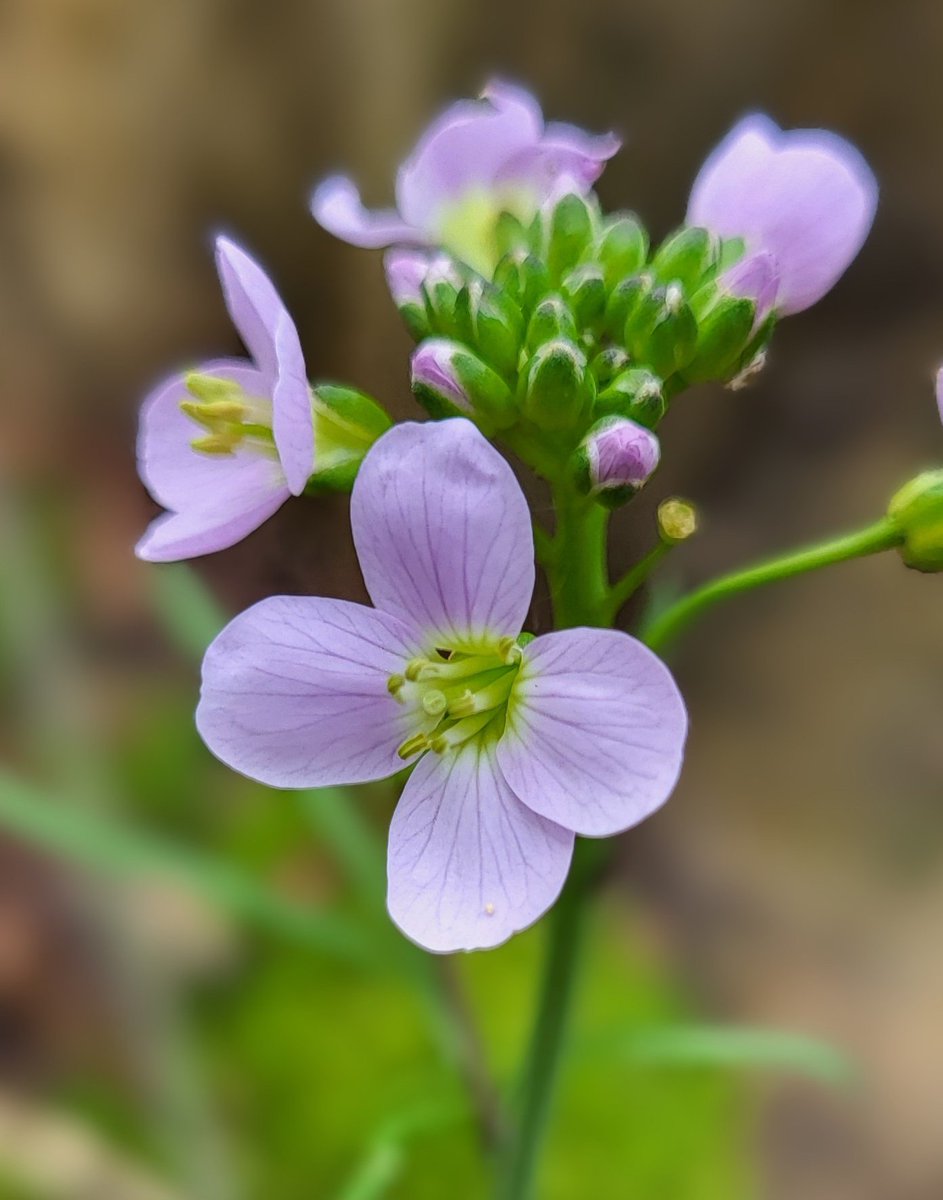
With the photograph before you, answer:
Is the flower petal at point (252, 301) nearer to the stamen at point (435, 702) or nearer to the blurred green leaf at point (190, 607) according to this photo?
the stamen at point (435, 702)

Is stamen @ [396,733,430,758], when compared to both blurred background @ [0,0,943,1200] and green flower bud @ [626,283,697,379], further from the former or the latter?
blurred background @ [0,0,943,1200]

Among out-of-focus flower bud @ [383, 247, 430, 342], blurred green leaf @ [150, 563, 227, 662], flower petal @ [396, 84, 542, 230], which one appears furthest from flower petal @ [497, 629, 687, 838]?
blurred green leaf @ [150, 563, 227, 662]

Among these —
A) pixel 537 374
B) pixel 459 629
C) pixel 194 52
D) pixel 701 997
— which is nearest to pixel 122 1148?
pixel 701 997

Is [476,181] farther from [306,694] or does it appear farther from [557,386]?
[306,694]

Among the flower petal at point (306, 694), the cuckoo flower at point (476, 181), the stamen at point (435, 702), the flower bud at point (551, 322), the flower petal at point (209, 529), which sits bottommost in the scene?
the stamen at point (435, 702)

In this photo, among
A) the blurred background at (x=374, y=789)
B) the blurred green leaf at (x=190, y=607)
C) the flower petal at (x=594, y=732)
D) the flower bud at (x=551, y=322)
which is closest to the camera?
the flower petal at (x=594, y=732)

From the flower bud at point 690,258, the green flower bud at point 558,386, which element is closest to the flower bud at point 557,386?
the green flower bud at point 558,386
